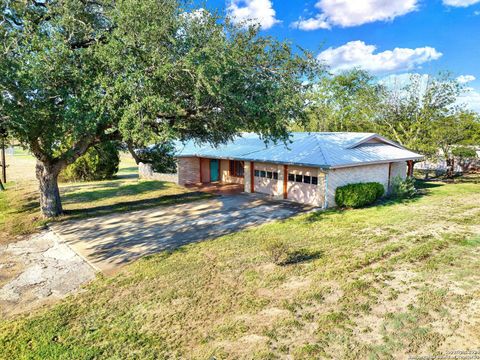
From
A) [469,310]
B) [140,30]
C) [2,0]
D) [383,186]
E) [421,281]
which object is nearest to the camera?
[469,310]

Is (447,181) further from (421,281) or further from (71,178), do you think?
(71,178)

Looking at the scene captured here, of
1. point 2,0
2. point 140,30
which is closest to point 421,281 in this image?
point 140,30

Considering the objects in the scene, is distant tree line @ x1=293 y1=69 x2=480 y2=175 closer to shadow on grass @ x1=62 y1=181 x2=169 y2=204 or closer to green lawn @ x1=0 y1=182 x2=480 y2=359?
shadow on grass @ x1=62 y1=181 x2=169 y2=204

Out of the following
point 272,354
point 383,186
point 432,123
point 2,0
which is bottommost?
point 272,354

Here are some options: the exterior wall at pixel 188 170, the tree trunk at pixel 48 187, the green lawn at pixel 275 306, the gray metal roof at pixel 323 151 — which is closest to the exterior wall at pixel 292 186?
the gray metal roof at pixel 323 151

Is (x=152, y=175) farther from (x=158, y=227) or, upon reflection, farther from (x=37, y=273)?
(x=37, y=273)

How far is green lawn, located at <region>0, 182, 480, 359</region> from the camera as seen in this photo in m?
5.80

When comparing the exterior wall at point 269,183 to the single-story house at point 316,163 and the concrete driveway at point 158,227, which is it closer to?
the single-story house at point 316,163

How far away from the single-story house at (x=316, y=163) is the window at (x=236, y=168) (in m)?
1.40

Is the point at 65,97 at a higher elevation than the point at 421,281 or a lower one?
higher

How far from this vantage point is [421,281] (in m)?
8.09

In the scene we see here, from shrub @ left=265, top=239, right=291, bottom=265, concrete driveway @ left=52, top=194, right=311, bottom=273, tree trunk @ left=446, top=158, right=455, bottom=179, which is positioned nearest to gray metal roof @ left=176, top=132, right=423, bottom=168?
concrete driveway @ left=52, top=194, right=311, bottom=273

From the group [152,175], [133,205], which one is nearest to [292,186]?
[133,205]

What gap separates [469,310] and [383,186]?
12692 millimetres
